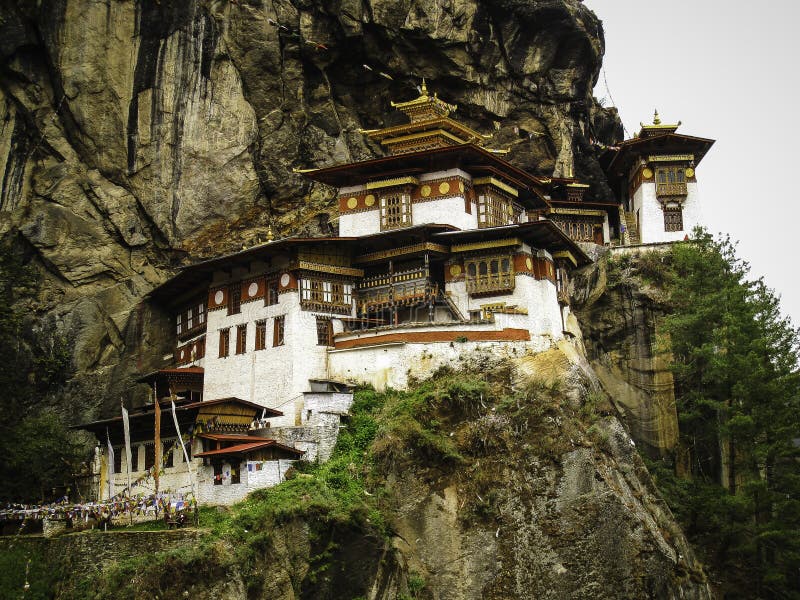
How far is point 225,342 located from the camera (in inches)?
2066

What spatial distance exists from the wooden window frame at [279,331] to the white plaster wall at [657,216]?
24.4 metres

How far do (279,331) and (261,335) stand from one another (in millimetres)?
1203

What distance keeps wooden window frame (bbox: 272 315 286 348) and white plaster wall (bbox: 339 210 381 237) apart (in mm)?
7510

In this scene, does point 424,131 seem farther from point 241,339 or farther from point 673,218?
point 673,218

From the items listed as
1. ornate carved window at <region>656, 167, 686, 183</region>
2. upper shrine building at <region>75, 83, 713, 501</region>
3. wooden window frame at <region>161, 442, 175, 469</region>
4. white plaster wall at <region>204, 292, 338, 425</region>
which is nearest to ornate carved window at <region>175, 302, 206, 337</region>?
upper shrine building at <region>75, 83, 713, 501</region>

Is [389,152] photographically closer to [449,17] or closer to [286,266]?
[449,17]

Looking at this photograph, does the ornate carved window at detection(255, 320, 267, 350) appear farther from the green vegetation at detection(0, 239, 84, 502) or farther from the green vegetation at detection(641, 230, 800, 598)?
the green vegetation at detection(641, 230, 800, 598)

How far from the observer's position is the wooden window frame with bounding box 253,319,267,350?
5066 cm

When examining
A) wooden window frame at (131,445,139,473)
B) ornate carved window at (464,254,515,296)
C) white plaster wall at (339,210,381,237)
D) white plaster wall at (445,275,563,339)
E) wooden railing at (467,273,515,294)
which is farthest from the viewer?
white plaster wall at (339,210,381,237)

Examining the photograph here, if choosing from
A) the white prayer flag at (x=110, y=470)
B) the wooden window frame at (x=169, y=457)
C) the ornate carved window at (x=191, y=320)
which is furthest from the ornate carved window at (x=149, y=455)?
the ornate carved window at (x=191, y=320)

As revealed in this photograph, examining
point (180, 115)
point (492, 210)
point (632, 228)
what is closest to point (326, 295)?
point (492, 210)

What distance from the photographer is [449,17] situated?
6244 centimetres

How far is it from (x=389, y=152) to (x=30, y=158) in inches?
787

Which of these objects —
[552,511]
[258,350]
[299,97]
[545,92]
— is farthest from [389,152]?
[552,511]
